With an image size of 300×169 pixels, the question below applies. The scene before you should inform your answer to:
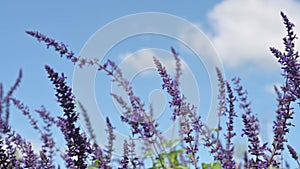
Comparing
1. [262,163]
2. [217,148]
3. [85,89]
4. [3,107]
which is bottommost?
[262,163]

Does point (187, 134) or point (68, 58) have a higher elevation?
point (68, 58)

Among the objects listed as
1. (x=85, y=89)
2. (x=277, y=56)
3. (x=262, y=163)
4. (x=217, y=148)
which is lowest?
(x=262, y=163)

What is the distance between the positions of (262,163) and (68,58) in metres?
1.89

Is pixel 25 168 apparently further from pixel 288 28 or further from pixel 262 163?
pixel 288 28

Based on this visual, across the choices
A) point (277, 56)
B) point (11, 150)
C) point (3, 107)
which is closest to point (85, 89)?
point (11, 150)

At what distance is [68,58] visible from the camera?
447 centimetres

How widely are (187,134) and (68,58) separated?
4.40 feet

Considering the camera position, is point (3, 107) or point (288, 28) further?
point (3, 107)

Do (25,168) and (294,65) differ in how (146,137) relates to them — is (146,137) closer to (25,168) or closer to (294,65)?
(25,168)

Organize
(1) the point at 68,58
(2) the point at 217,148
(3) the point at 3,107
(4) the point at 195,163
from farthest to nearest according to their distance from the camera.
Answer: (3) the point at 3,107, (1) the point at 68,58, (2) the point at 217,148, (4) the point at 195,163

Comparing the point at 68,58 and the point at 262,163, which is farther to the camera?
the point at 68,58

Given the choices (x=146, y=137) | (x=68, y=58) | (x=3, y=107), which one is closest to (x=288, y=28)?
(x=146, y=137)

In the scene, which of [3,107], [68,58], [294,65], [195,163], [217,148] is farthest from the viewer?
[3,107]

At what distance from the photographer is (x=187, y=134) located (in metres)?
3.62
